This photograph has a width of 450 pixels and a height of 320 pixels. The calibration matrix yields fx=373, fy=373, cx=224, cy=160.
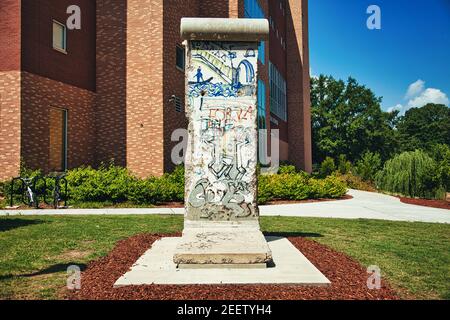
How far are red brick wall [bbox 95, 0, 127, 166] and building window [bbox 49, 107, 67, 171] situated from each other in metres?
1.69

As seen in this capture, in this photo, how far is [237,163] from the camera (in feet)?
20.0

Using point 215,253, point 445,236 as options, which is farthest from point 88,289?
point 445,236

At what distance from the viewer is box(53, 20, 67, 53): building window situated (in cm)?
1408

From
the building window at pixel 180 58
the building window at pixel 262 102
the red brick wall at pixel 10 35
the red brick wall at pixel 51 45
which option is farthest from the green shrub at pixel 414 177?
the red brick wall at pixel 10 35

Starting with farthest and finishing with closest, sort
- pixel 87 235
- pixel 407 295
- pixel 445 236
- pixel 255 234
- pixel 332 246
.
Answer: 1. pixel 445 236
2. pixel 87 235
3. pixel 332 246
4. pixel 255 234
5. pixel 407 295

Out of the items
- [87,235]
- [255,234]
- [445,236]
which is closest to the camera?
[255,234]

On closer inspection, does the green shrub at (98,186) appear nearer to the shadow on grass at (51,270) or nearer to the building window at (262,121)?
the shadow on grass at (51,270)

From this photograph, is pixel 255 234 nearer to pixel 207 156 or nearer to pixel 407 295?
pixel 207 156

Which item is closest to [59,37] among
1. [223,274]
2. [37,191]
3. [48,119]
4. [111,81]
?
[111,81]

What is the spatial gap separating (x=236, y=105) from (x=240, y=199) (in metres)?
1.55

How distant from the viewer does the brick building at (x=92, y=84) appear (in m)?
12.4

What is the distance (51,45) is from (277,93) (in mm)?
20341

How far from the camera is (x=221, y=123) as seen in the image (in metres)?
6.12

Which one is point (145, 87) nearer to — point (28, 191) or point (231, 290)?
point (28, 191)
